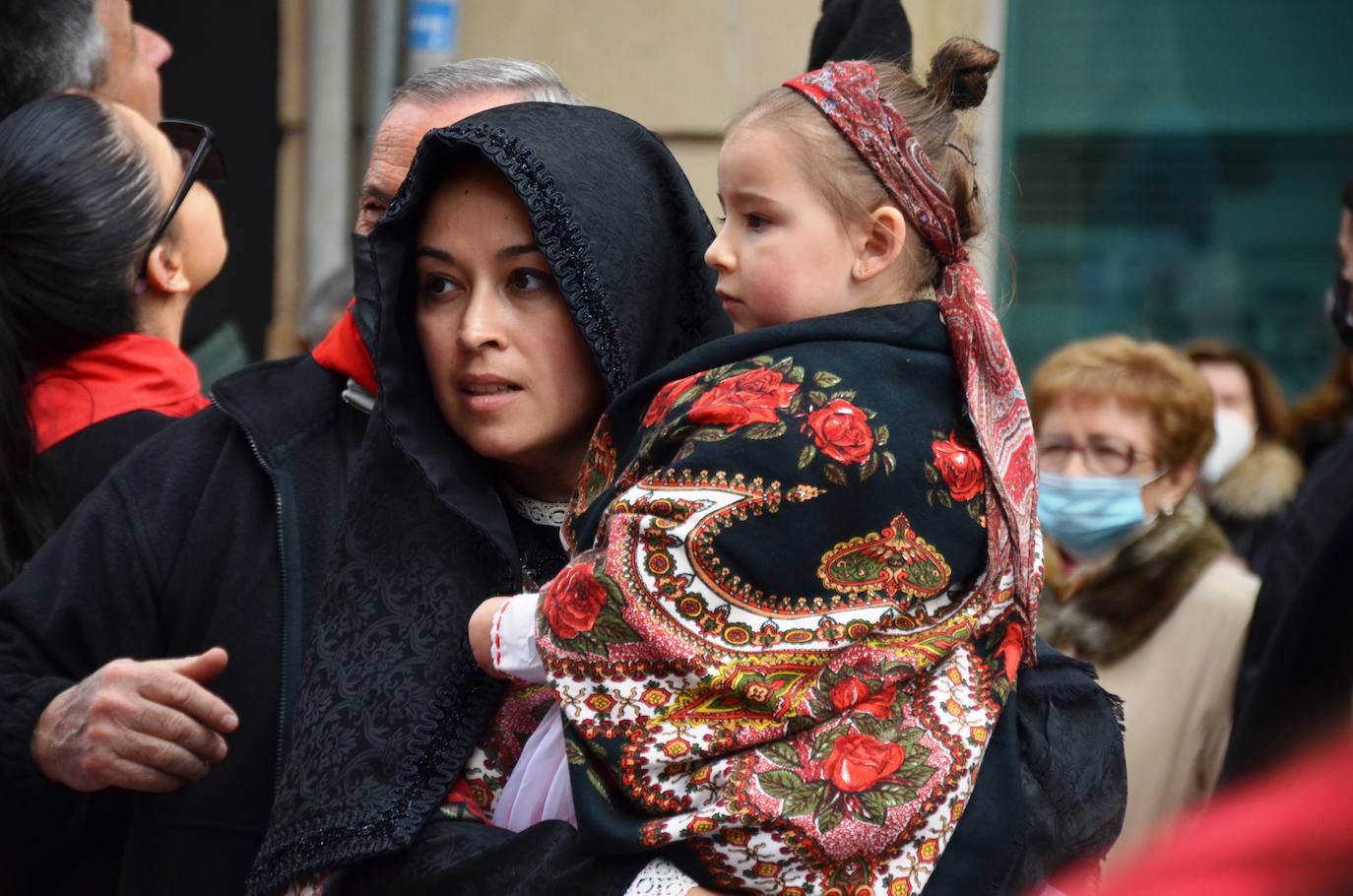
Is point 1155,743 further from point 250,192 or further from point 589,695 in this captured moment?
point 250,192

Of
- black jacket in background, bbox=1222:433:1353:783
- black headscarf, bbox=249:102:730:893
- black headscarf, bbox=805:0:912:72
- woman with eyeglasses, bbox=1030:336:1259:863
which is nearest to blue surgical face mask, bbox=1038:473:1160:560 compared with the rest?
woman with eyeglasses, bbox=1030:336:1259:863

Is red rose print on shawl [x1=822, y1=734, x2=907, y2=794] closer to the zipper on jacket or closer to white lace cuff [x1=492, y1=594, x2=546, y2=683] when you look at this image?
white lace cuff [x1=492, y1=594, x2=546, y2=683]

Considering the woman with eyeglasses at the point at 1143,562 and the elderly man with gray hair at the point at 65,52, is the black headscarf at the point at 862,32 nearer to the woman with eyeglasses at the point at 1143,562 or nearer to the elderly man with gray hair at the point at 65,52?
the woman with eyeglasses at the point at 1143,562

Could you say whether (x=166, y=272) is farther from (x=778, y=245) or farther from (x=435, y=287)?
(x=778, y=245)

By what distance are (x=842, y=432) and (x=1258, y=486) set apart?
3.87 meters

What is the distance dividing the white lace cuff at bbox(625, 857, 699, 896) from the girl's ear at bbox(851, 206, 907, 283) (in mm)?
770

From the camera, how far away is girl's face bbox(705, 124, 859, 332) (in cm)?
226

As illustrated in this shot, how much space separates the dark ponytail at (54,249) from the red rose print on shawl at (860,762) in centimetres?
147

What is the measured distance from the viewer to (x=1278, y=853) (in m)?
1.15

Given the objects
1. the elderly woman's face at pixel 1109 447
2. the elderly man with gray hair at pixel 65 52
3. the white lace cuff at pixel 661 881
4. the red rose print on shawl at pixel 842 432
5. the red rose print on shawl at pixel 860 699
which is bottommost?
the elderly woman's face at pixel 1109 447

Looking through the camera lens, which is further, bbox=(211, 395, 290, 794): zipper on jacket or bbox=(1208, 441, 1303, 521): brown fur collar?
bbox=(1208, 441, 1303, 521): brown fur collar

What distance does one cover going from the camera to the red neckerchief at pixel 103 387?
9.73 feet

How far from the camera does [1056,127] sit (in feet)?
22.6

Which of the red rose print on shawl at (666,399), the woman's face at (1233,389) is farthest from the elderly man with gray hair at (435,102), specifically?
the woman's face at (1233,389)
